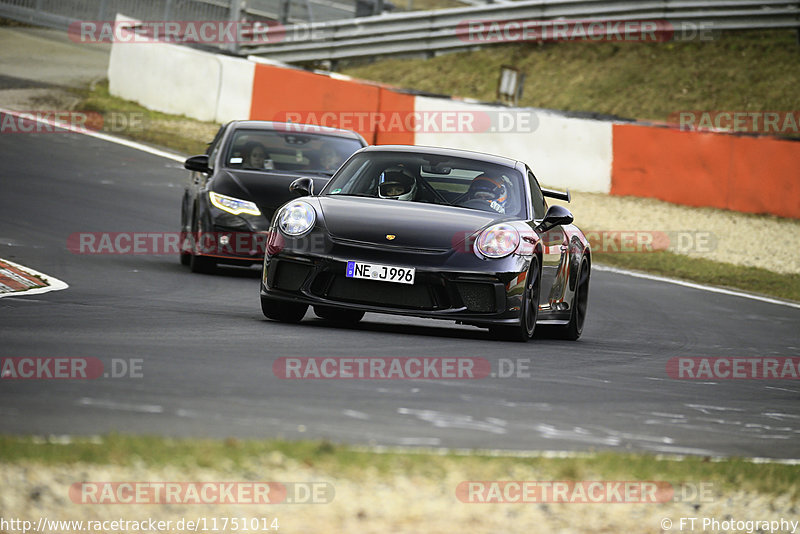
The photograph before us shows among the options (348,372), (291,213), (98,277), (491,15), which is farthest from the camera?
(491,15)

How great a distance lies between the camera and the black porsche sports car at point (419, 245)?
8883mm

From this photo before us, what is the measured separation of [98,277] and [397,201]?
11.3ft

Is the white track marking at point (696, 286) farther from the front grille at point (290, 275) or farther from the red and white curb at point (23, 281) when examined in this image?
the front grille at point (290, 275)

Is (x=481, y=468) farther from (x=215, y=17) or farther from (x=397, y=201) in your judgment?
(x=215, y=17)

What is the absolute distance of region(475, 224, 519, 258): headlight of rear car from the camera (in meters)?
9.05

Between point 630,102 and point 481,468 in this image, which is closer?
point 481,468

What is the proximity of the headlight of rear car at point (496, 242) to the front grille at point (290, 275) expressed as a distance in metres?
1.08

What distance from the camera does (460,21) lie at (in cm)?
3094

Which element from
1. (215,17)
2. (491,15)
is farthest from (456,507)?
(215,17)

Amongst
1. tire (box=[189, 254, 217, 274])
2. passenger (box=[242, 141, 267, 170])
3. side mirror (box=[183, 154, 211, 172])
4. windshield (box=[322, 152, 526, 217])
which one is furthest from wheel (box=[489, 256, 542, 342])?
passenger (box=[242, 141, 267, 170])

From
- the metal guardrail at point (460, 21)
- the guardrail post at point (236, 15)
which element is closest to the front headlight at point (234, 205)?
the metal guardrail at point (460, 21)

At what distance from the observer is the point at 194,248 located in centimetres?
1336

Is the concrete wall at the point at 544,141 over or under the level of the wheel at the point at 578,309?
over

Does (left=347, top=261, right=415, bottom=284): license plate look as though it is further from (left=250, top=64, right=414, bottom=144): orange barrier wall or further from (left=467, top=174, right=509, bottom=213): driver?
(left=250, top=64, right=414, bottom=144): orange barrier wall
